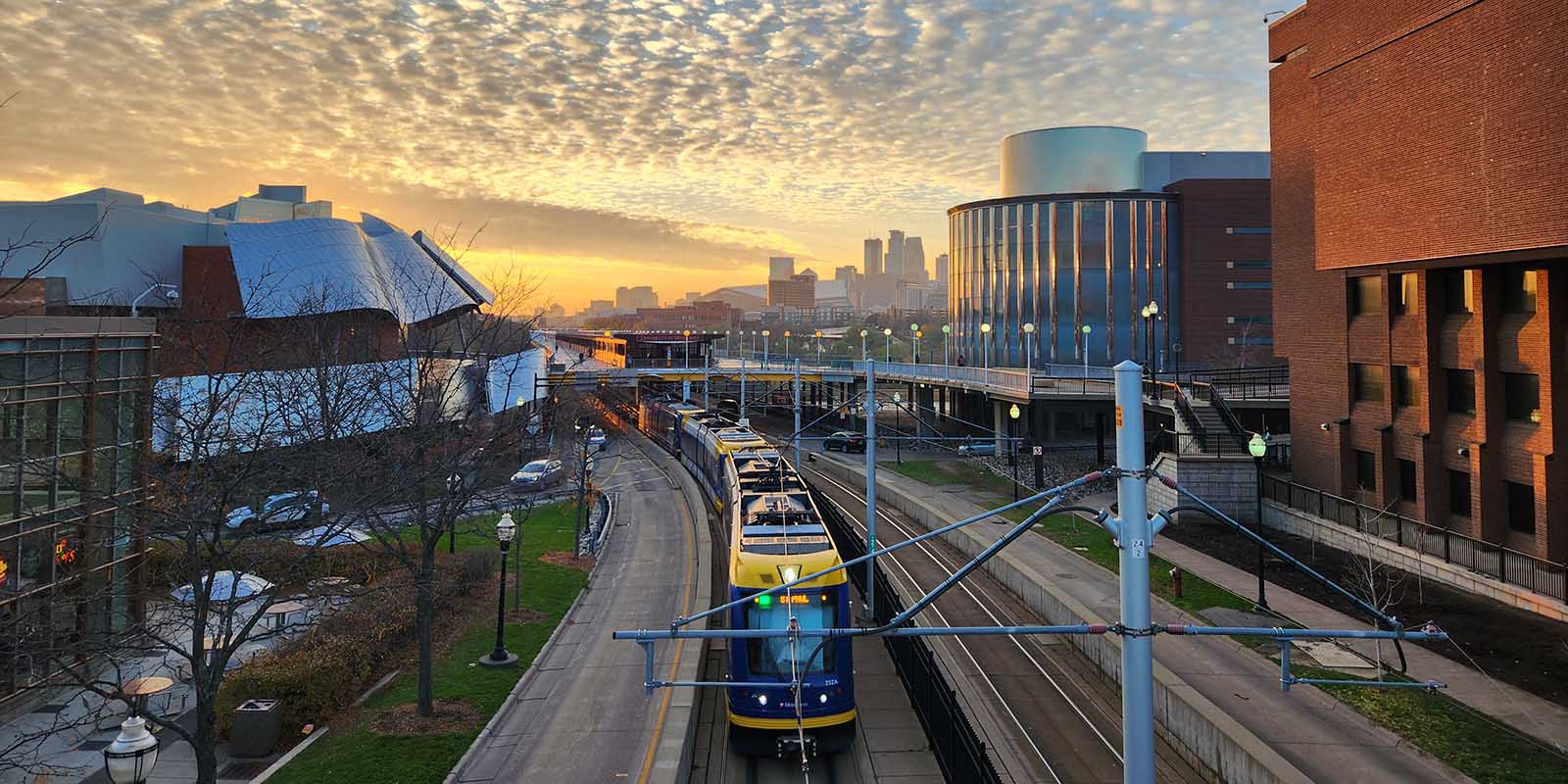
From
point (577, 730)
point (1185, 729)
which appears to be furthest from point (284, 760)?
point (1185, 729)

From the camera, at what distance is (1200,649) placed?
69.8ft

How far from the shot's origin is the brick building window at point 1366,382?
34.6 m

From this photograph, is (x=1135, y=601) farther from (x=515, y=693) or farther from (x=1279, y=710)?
(x=515, y=693)

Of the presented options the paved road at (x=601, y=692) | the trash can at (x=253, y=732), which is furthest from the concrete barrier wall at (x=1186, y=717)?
the trash can at (x=253, y=732)

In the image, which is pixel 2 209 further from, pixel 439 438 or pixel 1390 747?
pixel 1390 747

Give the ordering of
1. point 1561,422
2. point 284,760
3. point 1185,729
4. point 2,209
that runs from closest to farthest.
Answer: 1. point 284,760
2. point 1185,729
3. point 1561,422
4. point 2,209

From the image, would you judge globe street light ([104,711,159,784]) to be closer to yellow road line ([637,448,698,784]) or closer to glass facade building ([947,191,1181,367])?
yellow road line ([637,448,698,784])

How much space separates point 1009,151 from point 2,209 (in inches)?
3224

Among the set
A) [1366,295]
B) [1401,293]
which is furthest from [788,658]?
[1366,295]

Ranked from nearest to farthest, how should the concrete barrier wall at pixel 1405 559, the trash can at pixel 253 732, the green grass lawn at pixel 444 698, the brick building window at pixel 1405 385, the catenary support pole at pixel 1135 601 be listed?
the catenary support pole at pixel 1135 601
the green grass lawn at pixel 444 698
the trash can at pixel 253 732
the concrete barrier wall at pixel 1405 559
the brick building window at pixel 1405 385

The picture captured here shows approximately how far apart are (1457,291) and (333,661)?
36.0 m

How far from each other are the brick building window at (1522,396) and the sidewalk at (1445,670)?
9.65 m

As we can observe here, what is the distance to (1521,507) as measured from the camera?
28.2 m

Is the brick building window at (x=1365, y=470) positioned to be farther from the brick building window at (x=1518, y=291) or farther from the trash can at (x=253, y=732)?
the trash can at (x=253, y=732)
